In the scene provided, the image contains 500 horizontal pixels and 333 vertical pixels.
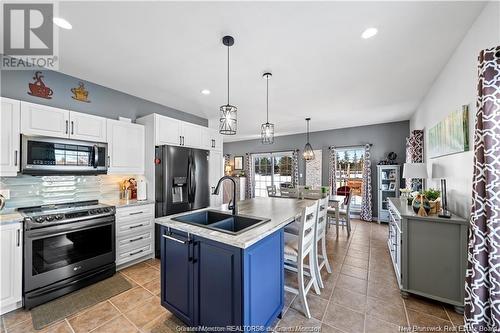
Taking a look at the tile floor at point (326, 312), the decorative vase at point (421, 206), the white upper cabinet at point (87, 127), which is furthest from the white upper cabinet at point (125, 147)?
the decorative vase at point (421, 206)

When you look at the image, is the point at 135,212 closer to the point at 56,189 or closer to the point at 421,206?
the point at 56,189

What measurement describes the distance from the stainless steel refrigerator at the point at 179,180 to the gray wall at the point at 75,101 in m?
0.89

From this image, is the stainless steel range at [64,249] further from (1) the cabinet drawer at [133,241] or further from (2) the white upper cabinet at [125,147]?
(2) the white upper cabinet at [125,147]

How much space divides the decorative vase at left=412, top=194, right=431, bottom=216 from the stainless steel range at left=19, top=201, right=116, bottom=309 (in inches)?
144

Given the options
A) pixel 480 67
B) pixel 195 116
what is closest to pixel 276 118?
pixel 195 116

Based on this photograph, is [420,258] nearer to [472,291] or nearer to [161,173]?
[472,291]

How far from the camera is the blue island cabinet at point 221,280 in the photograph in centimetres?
135

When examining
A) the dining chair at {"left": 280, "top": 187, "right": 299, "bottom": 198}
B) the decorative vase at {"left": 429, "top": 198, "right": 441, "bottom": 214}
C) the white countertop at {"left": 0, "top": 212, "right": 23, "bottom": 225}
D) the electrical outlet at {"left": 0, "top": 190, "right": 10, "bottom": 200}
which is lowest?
the dining chair at {"left": 280, "top": 187, "right": 299, "bottom": 198}

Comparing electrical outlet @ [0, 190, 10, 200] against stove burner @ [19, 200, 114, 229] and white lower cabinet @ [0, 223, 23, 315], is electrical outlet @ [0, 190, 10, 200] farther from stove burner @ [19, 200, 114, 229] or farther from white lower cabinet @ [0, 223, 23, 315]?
white lower cabinet @ [0, 223, 23, 315]

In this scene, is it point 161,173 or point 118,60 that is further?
point 161,173

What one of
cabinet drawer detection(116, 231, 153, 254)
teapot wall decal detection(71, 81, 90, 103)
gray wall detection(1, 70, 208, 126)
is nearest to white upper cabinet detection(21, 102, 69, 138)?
gray wall detection(1, 70, 208, 126)

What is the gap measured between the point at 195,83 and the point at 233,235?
2402 millimetres

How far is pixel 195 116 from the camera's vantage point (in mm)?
4547

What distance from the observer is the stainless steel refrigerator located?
10.3 feet
